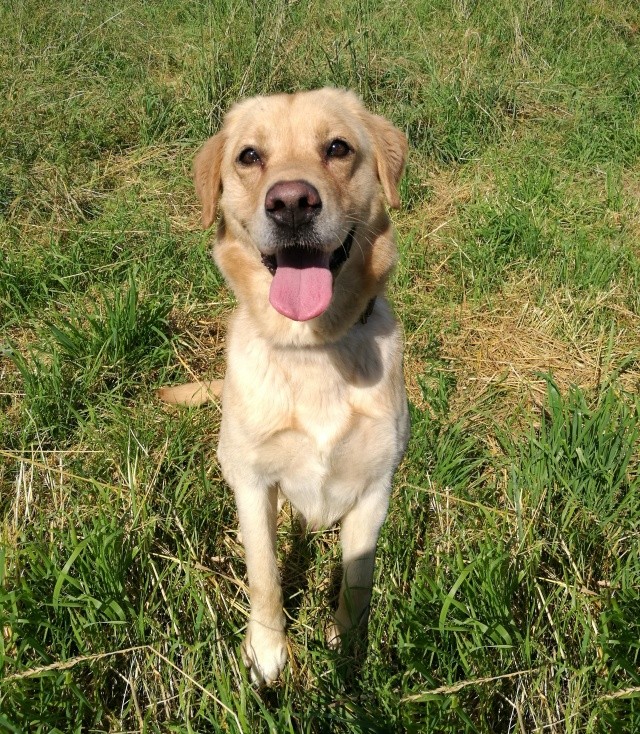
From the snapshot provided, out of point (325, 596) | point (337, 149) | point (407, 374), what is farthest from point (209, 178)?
point (325, 596)

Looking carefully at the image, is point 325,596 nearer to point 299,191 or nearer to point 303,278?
point 303,278

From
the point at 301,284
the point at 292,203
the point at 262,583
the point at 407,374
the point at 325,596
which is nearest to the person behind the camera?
the point at 292,203

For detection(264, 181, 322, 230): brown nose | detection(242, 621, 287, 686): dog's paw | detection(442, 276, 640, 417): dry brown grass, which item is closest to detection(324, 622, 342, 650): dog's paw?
detection(242, 621, 287, 686): dog's paw

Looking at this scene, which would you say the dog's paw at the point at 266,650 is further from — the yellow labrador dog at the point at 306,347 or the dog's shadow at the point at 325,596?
the dog's shadow at the point at 325,596

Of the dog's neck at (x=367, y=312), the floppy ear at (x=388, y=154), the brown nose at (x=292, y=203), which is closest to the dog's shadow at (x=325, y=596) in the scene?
the dog's neck at (x=367, y=312)

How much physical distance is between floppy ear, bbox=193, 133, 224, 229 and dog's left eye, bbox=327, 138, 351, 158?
437mm

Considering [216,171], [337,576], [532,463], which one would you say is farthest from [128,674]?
[216,171]

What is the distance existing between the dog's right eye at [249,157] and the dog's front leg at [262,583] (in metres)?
1.14

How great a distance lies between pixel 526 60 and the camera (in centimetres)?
532

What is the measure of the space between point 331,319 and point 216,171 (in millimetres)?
761

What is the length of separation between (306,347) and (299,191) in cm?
51

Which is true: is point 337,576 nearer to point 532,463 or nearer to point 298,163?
point 532,463

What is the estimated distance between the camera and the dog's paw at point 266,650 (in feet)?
6.52

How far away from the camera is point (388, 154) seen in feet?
7.70
